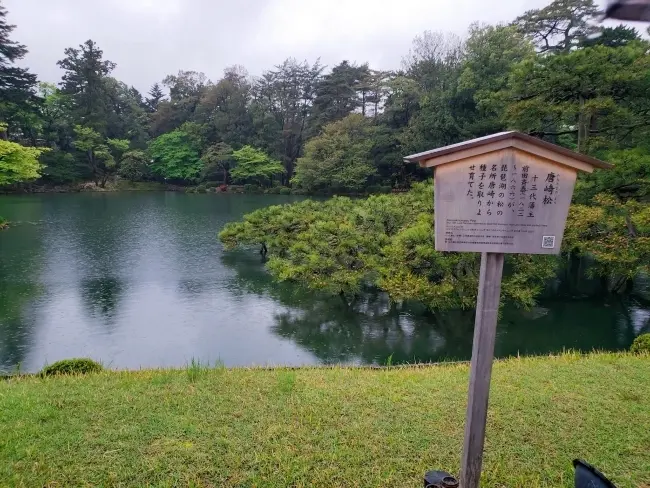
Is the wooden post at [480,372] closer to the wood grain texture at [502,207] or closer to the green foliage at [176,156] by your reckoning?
the wood grain texture at [502,207]

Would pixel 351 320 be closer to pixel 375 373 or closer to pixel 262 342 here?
pixel 262 342

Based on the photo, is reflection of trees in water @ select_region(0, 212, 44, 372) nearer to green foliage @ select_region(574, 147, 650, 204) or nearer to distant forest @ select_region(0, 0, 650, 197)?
distant forest @ select_region(0, 0, 650, 197)

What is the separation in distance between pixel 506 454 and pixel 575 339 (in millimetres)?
5460

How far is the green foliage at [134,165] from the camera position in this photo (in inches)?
1170

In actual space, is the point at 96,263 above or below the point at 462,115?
below

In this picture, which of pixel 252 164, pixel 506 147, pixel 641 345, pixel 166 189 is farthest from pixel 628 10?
pixel 166 189

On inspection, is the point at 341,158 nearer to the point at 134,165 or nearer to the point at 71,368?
the point at 134,165

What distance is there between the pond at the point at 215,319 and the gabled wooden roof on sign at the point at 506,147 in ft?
15.6

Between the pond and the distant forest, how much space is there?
2.68m

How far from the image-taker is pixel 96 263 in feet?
37.8

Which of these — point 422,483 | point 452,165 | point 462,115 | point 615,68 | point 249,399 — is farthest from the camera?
point 462,115

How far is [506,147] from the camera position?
1992mm

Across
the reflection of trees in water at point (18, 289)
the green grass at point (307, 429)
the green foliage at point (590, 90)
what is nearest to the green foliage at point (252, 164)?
the reflection of trees in water at point (18, 289)

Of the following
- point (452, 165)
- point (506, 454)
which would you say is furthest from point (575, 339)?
point (452, 165)
